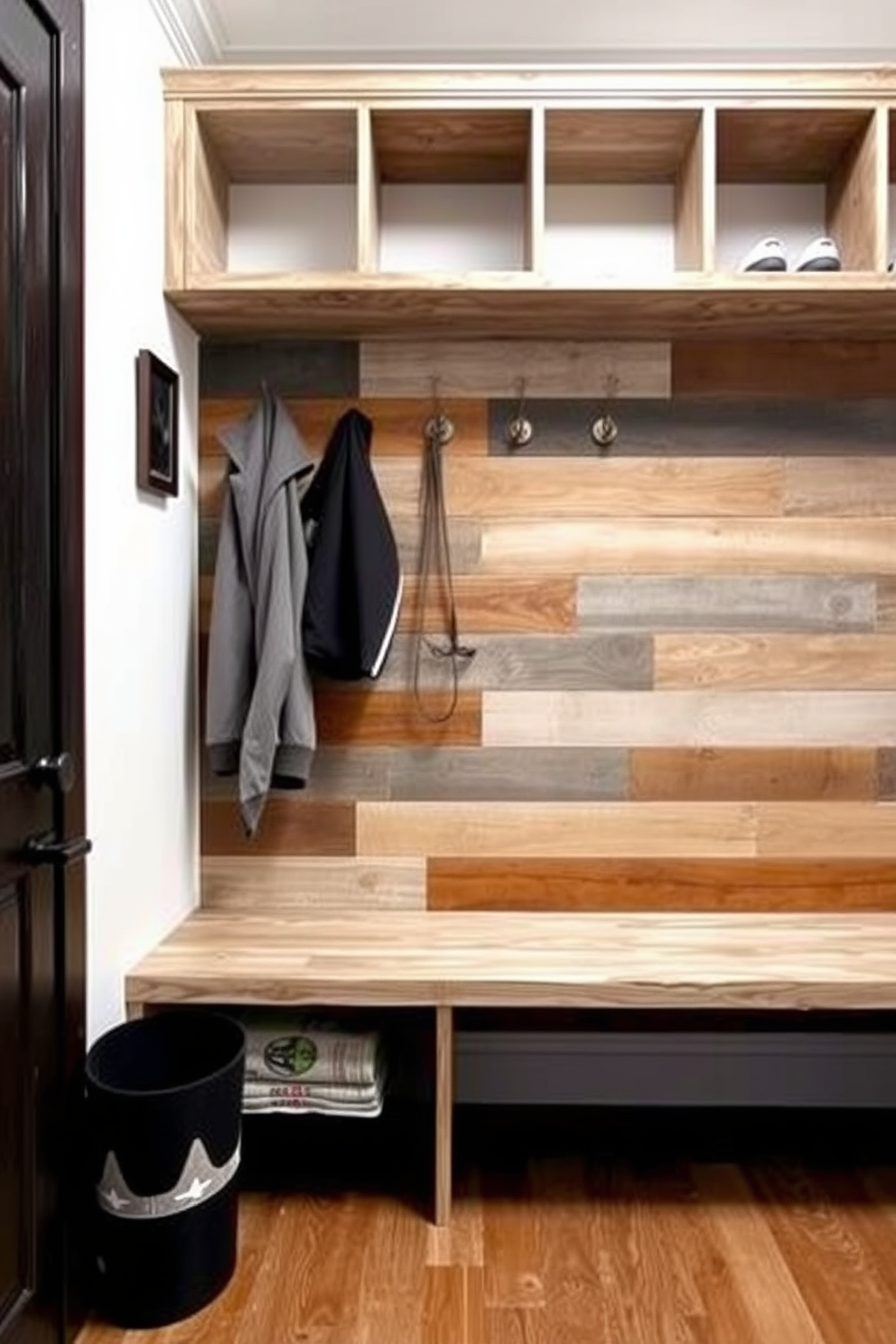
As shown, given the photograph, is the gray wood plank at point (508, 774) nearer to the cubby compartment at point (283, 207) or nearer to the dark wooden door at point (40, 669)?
the dark wooden door at point (40, 669)

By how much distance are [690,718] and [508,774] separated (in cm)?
50

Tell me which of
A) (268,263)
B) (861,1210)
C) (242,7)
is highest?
(242,7)

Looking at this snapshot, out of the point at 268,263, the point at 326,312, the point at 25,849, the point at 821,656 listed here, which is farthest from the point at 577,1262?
the point at 268,263

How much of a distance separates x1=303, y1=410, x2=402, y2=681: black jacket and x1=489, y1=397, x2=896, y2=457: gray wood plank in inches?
15.2

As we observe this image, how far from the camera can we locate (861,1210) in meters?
2.13

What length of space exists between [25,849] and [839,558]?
2.05 meters

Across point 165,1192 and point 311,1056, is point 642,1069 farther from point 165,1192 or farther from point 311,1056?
point 165,1192

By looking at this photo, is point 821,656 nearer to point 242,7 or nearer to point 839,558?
point 839,558

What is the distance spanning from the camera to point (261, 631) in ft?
7.57

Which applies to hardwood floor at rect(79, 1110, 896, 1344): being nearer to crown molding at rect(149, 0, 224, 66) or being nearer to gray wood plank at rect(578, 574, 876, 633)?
gray wood plank at rect(578, 574, 876, 633)

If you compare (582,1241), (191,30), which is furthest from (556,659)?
(191,30)

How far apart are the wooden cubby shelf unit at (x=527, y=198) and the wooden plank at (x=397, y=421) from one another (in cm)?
17

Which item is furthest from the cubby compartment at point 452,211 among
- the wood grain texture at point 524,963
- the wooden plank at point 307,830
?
the wood grain texture at point 524,963

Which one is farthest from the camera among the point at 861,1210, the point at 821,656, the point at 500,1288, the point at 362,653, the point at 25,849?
the point at 821,656
